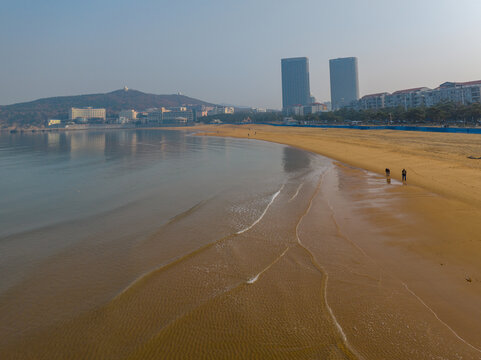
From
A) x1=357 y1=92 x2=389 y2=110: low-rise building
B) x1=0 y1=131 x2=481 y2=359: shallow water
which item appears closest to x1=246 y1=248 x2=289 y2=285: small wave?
x1=0 y1=131 x2=481 y2=359: shallow water

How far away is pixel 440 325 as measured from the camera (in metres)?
5.05

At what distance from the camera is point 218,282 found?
6754mm

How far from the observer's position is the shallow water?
15.9ft

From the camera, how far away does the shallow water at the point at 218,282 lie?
485 centimetres

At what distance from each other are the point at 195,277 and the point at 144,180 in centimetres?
1374

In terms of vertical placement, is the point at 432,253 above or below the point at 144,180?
below

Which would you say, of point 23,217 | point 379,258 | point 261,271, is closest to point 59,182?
point 23,217

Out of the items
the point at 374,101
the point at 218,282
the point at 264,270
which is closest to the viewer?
the point at 218,282

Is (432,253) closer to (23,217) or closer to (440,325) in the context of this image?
(440,325)

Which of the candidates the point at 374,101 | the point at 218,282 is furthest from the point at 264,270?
→ the point at 374,101

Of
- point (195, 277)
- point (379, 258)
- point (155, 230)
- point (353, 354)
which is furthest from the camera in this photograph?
point (155, 230)

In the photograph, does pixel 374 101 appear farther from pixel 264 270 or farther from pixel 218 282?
pixel 218 282

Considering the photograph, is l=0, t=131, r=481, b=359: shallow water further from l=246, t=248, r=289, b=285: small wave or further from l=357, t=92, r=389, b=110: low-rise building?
l=357, t=92, r=389, b=110: low-rise building

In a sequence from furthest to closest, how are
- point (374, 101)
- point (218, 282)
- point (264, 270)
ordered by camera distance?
1. point (374, 101)
2. point (264, 270)
3. point (218, 282)
